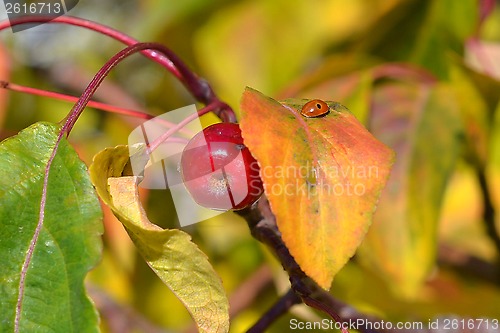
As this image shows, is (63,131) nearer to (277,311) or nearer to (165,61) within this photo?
(165,61)

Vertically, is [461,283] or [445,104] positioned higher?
[445,104]

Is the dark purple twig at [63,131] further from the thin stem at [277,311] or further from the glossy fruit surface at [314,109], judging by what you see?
the thin stem at [277,311]

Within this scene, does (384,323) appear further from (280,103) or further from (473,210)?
(473,210)

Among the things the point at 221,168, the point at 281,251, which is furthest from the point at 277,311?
the point at 221,168

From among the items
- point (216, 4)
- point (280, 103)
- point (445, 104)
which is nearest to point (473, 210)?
point (445, 104)

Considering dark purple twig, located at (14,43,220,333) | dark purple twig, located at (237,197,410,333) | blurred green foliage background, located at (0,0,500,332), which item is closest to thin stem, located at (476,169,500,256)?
blurred green foliage background, located at (0,0,500,332)

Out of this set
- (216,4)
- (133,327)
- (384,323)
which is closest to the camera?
(384,323)
